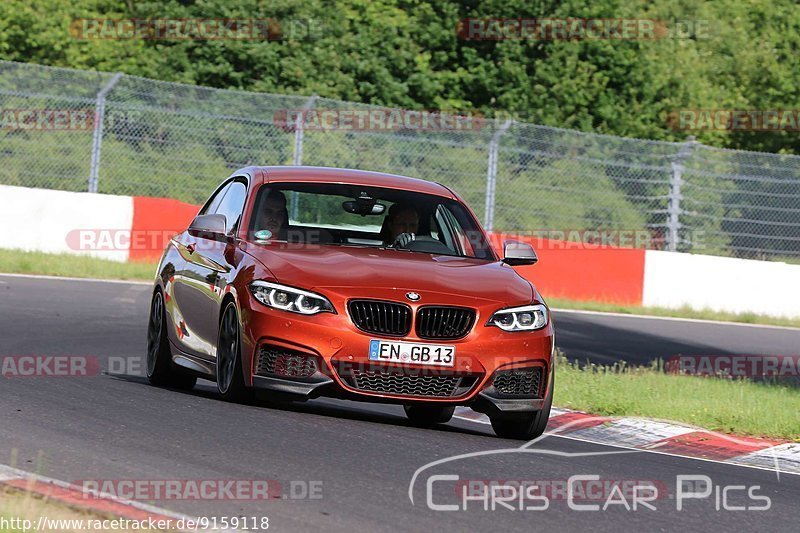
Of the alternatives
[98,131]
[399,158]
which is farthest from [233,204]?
[399,158]

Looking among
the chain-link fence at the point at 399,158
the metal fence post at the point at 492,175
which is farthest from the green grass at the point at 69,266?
the metal fence post at the point at 492,175

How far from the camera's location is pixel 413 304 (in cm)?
888

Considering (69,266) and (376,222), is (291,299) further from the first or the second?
Answer: (69,266)

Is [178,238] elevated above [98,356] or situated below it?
above

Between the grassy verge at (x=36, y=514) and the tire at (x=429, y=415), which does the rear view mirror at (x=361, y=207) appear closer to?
the tire at (x=429, y=415)

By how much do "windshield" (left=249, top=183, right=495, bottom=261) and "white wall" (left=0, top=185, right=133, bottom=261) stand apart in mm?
12154

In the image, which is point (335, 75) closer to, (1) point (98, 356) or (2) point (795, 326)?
(2) point (795, 326)

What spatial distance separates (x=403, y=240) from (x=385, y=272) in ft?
3.66

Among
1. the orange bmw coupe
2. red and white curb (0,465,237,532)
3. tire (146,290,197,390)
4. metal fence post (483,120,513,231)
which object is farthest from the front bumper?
metal fence post (483,120,513,231)

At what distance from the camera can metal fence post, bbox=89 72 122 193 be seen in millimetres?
23406

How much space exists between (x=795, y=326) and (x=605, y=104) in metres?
17.5

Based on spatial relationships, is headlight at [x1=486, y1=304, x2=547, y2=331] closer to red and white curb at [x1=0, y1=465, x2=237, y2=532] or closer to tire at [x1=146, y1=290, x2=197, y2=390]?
tire at [x1=146, y1=290, x2=197, y2=390]

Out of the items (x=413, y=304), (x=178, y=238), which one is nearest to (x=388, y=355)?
(x=413, y=304)

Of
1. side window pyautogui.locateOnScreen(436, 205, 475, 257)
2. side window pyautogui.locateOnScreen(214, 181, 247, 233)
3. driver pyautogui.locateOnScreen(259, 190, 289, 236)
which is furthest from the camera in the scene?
side window pyautogui.locateOnScreen(436, 205, 475, 257)
